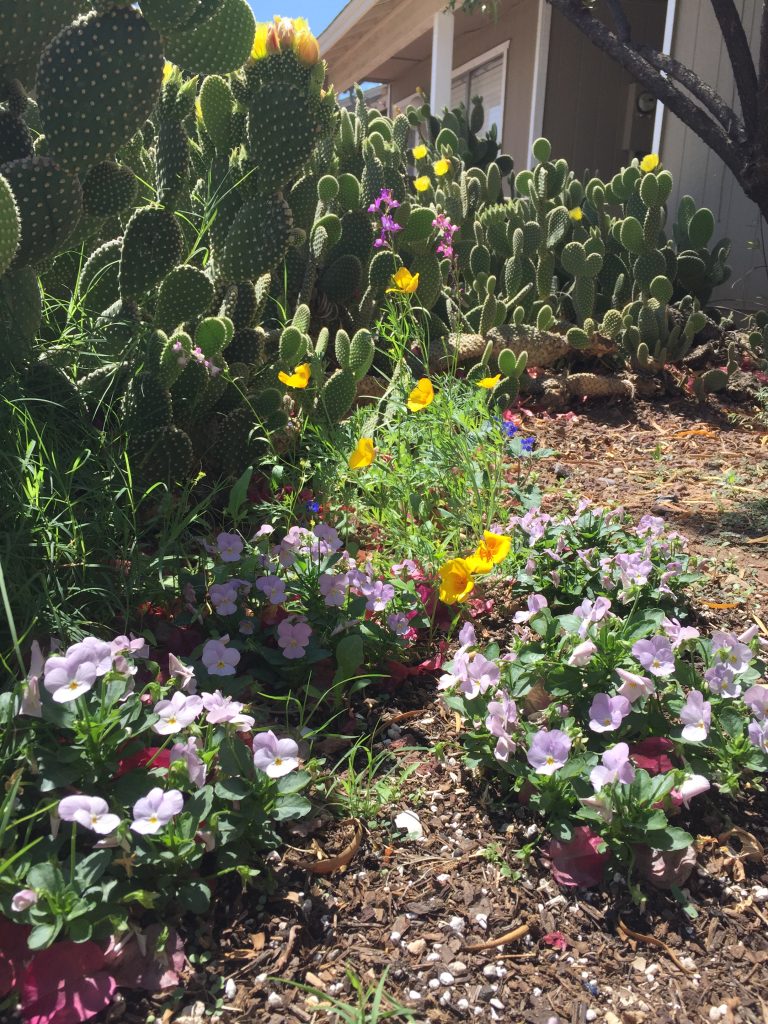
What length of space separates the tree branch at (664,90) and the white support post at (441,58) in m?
4.30

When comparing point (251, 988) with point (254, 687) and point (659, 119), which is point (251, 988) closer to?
point (254, 687)

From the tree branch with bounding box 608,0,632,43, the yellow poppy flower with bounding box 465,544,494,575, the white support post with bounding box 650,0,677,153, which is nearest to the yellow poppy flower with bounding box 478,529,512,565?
the yellow poppy flower with bounding box 465,544,494,575

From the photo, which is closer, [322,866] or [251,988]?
[251,988]

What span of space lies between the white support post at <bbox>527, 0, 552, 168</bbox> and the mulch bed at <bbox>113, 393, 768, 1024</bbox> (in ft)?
27.5

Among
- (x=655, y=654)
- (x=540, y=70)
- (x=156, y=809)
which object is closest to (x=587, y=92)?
(x=540, y=70)

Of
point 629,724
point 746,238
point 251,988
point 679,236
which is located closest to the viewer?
point 251,988

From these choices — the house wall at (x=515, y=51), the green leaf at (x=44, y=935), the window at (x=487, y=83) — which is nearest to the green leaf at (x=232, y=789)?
the green leaf at (x=44, y=935)

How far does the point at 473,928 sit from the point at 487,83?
11984mm

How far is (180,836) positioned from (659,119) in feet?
20.8

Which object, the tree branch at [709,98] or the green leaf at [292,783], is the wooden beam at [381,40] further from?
the green leaf at [292,783]

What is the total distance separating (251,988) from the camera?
1.19 metres

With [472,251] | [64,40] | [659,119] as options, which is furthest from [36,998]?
[659,119]

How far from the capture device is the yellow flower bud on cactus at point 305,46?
243 centimetres

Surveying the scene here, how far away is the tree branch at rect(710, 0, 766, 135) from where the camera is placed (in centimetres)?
429
